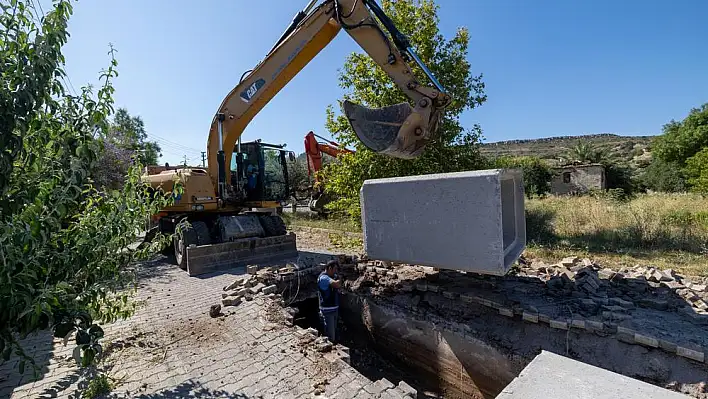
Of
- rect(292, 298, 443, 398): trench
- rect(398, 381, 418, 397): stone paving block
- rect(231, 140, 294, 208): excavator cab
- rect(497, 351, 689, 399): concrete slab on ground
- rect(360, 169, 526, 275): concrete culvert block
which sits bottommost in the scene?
rect(292, 298, 443, 398): trench

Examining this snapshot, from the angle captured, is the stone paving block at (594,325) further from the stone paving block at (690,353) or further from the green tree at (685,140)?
the green tree at (685,140)

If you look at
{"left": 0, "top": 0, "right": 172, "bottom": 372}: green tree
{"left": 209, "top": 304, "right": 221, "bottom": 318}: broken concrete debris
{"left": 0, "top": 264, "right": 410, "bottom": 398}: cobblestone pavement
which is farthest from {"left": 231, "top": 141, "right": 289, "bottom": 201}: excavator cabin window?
{"left": 0, "top": 0, "right": 172, "bottom": 372}: green tree

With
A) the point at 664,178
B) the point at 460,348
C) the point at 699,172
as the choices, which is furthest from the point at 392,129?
the point at 664,178

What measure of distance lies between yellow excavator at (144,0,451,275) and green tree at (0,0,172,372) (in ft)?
9.17

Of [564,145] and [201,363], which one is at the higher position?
[564,145]

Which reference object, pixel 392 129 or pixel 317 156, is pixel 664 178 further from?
pixel 392 129

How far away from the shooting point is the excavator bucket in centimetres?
577

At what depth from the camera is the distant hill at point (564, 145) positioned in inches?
1697

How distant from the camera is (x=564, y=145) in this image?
1959 inches

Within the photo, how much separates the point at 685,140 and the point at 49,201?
114 feet

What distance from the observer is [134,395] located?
321 cm

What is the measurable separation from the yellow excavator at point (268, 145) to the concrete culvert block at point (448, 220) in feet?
3.96

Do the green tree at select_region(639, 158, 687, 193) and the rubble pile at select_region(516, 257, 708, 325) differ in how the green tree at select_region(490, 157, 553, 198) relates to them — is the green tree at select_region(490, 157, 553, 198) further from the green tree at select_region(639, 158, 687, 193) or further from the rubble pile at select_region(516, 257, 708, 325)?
the rubble pile at select_region(516, 257, 708, 325)

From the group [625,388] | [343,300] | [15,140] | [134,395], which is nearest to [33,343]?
[134,395]
